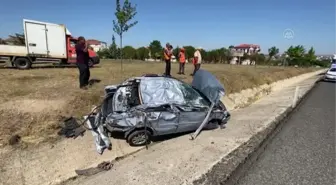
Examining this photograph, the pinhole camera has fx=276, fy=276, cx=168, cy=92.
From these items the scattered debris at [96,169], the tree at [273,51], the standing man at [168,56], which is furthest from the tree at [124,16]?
the tree at [273,51]

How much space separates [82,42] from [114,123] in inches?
172

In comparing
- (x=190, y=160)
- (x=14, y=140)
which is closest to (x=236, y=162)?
(x=190, y=160)

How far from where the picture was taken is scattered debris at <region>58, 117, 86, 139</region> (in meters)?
7.18

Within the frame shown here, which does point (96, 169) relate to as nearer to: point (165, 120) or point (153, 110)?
point (153, 110)

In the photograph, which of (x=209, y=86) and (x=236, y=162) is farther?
(x=209, y=86)

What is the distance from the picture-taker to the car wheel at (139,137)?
6553mm

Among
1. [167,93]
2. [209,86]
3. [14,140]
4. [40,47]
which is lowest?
[14,140]

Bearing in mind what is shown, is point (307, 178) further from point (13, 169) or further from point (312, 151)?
point (13, 169)

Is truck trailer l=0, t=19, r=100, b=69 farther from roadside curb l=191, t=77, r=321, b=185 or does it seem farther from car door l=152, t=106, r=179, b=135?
roadside curb l=191, t=77, r=321, b=185

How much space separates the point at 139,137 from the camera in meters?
6.65

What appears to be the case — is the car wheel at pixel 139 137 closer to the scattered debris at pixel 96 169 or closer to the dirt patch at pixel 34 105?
the scattered debris at pixel 96 169

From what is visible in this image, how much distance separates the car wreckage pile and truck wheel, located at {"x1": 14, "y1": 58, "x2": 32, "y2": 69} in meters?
11.2

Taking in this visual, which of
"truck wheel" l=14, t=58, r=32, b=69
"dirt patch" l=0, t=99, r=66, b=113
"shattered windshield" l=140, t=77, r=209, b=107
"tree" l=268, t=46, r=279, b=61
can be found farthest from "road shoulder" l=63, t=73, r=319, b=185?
"tree" l=268, t=46, r=279, b=61

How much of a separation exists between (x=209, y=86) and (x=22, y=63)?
13.7 metres
